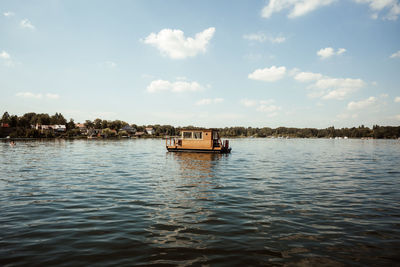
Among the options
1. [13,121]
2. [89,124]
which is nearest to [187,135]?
[13,121]

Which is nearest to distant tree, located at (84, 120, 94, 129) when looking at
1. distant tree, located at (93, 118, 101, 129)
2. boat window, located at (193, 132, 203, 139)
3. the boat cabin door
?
distant tree, located at (93, 118, 101, 129)

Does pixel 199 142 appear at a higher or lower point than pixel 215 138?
lower

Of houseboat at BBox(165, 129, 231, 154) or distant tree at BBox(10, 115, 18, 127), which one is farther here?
distant tree at BBox(10, 115, 18, 127)

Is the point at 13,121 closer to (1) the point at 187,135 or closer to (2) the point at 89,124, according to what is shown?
(2) the point at 89,124

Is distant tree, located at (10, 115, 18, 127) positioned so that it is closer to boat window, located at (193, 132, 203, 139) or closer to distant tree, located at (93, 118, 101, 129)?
distant tree, located at (93, 118, 101, 129)

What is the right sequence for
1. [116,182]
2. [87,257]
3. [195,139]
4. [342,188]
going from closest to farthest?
[87,257] < [342,188] < [116,182] < [195,139]

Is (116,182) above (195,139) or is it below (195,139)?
below

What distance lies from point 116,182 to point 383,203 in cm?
1378

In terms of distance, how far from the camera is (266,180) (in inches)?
610

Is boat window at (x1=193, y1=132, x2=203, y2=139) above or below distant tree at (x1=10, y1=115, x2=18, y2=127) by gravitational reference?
below

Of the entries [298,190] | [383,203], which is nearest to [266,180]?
[298,190]

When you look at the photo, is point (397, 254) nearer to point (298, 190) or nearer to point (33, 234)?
point (298, 190)

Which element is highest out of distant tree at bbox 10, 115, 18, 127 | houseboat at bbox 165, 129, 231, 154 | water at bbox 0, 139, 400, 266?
distant tree at bbox 10, 115, 18, 127

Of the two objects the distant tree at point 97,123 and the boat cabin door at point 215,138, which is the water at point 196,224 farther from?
the distant tree at point 97,123
